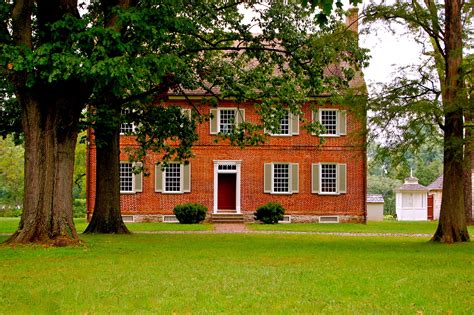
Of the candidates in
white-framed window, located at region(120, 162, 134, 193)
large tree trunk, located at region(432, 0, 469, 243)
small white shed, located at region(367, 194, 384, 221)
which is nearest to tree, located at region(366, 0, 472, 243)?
large tree trunk, located at region(432, 0, 469, 243)

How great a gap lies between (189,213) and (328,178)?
6872 millimetres

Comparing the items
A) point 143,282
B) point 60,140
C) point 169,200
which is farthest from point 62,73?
point 169,200

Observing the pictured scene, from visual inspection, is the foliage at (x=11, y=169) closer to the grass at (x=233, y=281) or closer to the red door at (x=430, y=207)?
the red door at (x=430, y=207)

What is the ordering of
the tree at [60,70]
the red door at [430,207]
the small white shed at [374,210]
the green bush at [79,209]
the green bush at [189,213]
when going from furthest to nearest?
the red door at [430,207] → the green bush at [79,209] → the small white shed at [374,210] → the green bush at [189,213] → the tree at [60,70]

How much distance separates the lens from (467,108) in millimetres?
17516

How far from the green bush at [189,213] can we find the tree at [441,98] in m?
15.9

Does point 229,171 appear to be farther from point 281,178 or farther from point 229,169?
point 281,178

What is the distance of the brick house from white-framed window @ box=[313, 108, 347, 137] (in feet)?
0.16

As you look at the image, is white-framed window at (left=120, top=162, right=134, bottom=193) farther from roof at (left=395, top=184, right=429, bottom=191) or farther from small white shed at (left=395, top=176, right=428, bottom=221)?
small white shed at (left=395, top=176, right=428, bottom=221)

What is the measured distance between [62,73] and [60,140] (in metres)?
2.27

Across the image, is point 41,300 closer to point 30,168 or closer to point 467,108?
point 30,168

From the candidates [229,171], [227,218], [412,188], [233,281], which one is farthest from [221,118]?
[233,281]

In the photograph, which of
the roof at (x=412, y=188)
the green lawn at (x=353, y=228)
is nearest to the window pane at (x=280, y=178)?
the green lawn at (x=353, y=228)

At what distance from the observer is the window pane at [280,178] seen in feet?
117
